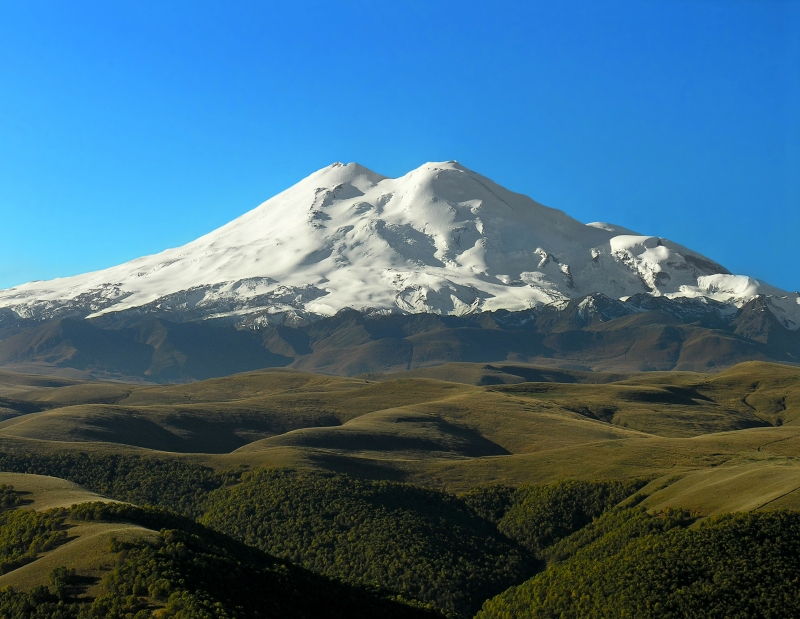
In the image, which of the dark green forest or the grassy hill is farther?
the grassy hill

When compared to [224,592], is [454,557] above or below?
below

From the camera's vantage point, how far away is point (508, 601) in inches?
5492

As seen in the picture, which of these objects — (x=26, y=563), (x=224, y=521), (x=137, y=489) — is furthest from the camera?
(x=137, y=489)

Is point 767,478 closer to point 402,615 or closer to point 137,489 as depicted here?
point 402,615

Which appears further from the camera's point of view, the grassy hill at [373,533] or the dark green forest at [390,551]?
the grassy hill at [373,533]

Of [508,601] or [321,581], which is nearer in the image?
[321,581]

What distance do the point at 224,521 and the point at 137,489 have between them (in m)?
24.0

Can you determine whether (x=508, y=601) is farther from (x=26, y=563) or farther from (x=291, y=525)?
(x=26, y=563)

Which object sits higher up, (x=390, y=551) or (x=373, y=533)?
(x=373, y=533)

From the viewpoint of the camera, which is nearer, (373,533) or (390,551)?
(390,551)

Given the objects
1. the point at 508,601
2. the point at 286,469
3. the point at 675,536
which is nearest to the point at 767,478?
the point at 675,536

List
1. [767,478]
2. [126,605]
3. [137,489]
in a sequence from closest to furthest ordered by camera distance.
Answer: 1. [126,605]
2. [767,478]
3. [137,489]

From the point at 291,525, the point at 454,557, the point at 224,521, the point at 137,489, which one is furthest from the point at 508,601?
the point at 137,489

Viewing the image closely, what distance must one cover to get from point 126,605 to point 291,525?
6796 centimetres
